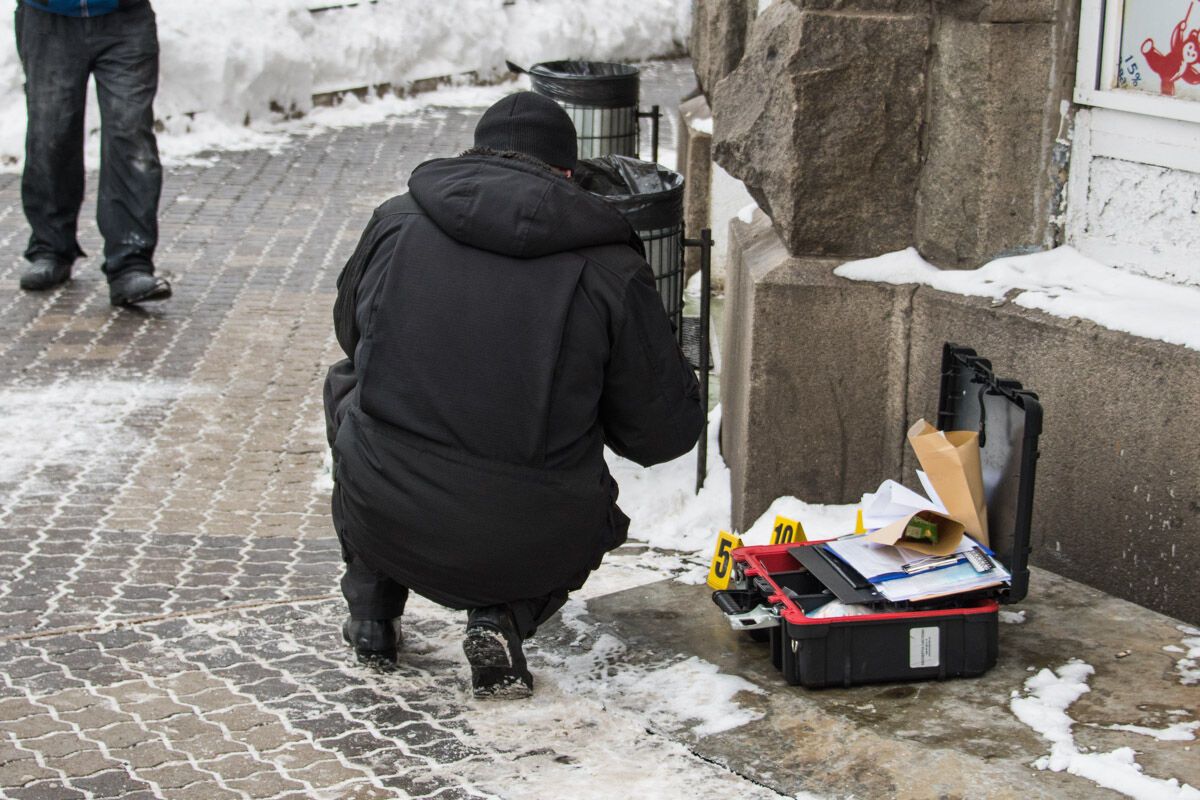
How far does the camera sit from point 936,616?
11.8 feet

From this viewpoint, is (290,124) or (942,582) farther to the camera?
(290,124)

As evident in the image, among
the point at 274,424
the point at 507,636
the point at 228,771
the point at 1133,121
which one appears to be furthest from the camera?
the point at 274,424

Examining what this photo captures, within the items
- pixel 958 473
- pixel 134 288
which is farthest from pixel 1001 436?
pixel 134 288

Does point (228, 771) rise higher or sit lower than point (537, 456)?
lower

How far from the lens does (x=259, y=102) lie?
38.9 ft

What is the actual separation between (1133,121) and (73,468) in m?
3.61

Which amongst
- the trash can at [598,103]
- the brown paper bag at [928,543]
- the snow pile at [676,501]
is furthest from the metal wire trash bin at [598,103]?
the brown paper bag at [928,543]

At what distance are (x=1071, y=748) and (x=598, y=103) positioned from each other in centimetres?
461

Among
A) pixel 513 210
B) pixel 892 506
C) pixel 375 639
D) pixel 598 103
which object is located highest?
pixel 513 210

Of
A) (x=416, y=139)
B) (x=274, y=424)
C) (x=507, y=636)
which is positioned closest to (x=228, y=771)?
(x=507, y=636)

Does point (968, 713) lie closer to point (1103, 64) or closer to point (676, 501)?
point (1103, 64)

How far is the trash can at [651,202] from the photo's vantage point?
17.3 feet

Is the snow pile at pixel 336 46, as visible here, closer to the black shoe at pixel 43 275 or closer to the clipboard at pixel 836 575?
the black shoe at pixel 43 275

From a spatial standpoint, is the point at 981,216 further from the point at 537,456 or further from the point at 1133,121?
the point at 537,456
